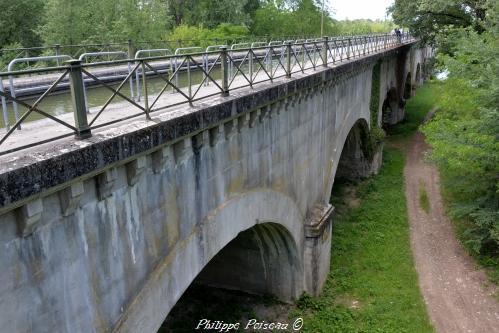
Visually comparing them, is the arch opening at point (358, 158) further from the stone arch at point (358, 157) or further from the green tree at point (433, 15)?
the green tree at point (433, 15)

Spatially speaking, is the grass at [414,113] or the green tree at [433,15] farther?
the grass at [414,113]

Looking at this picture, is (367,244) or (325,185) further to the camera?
(367,244)

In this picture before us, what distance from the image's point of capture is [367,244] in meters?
16.3

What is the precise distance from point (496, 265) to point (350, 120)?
6773 millimetres

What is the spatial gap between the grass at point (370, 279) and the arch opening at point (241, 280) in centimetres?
Answer: 97

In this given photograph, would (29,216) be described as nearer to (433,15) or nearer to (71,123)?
(71,123)

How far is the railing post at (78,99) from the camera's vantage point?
4.58 meters

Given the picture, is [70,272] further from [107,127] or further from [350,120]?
[350,120]

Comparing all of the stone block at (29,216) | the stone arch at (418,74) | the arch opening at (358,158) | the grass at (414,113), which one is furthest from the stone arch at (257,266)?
the stone arch at (418,74)

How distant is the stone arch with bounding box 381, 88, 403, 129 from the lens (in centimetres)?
3356

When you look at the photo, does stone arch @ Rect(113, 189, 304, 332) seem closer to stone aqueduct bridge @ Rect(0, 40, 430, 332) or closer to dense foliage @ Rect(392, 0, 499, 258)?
stone aqueduct bridge @ Rect(0, 40, 430, 332)

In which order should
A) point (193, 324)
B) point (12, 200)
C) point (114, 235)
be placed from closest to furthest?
1. point (12, 200)
2. point (114, 235)
3. point (193, 324)

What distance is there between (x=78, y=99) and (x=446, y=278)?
1310 cm

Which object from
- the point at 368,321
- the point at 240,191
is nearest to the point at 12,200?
the point at 240,191
